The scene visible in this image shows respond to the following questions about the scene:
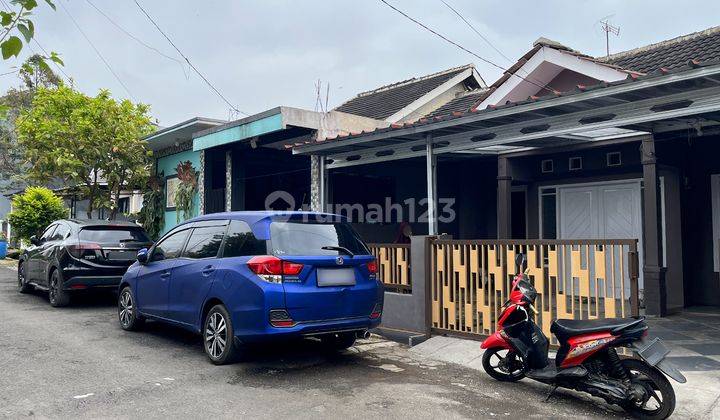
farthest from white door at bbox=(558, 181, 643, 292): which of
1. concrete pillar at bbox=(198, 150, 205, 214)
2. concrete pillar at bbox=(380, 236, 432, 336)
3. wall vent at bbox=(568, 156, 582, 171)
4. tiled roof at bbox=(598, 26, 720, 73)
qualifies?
concrete pillar at bbox=(198, 150, 205, 214)

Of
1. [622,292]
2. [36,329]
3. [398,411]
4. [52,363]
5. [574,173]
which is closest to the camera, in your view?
[398,411]

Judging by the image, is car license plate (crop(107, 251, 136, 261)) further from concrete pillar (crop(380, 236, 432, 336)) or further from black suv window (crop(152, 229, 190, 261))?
concrete pillar (crop(380, 236, 432, 336))

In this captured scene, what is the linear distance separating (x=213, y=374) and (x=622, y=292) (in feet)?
13.3

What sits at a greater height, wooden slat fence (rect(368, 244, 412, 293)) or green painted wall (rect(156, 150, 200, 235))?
green painted wall (rect(156, 150, 200, 235))

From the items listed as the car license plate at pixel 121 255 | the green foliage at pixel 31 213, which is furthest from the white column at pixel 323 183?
the green foliage at pixel 31 213

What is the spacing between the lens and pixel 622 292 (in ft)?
17.4

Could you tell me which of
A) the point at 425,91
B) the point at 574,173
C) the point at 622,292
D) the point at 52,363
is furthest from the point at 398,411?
the point at 425,91

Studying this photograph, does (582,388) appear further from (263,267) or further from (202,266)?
(202,266)

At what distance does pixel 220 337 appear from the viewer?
5.77 meters

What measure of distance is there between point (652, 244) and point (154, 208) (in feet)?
44.1

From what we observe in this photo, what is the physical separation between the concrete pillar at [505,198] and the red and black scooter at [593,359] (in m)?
5.24

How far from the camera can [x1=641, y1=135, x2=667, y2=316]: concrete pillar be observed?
8.27 metres

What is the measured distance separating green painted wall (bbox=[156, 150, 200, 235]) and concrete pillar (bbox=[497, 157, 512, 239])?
8.21 metres

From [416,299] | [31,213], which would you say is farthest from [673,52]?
[31,213]
